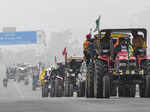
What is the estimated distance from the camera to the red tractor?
19.8m

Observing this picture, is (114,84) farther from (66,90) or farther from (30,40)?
(30,40)

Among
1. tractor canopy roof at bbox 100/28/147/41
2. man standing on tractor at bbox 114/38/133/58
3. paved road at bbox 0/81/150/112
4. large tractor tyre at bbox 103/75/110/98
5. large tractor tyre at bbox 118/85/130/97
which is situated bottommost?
large tractor tyre at bbox 118/85/130/97

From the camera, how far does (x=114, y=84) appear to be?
838 inches

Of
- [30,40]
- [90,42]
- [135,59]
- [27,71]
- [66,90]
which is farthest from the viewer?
[30,40]

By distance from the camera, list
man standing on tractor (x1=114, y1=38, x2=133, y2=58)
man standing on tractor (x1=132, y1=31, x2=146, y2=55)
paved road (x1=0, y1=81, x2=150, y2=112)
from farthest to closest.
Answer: man standing on tractor (x1=132, y1=31, x2=146, y2=55) < man standing on tractor (x1=114, y1=38, x2=133, y2=58) < paved road (x1=0, y1=81, x2=150, y2=112)

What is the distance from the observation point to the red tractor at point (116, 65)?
19.8m

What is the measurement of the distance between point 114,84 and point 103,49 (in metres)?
1.51

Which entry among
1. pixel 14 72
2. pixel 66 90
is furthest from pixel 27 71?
pixel 66 90

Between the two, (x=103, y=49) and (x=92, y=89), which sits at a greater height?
(x=103, y=49)

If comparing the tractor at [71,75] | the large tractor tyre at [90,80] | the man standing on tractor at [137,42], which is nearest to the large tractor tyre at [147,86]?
the man standing on tractor at [137,42]

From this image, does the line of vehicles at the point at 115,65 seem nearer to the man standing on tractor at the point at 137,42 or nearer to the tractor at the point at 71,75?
the man standing on tractor at the point at 137,42

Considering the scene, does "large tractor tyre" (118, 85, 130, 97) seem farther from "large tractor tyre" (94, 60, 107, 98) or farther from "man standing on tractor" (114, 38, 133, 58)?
"large tractor tyre" (94, 60, 107, 98)

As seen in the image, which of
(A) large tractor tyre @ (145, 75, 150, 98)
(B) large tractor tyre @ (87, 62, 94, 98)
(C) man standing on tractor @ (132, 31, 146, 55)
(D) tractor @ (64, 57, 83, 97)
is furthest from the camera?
(D) tractor @ (64, 57, 83, 97)

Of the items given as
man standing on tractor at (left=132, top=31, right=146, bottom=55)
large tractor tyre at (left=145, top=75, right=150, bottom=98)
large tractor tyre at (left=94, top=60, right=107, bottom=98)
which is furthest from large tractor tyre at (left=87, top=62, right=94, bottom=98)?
large tractor tyre at (left=145, top=75, right=150, bottom=98)
